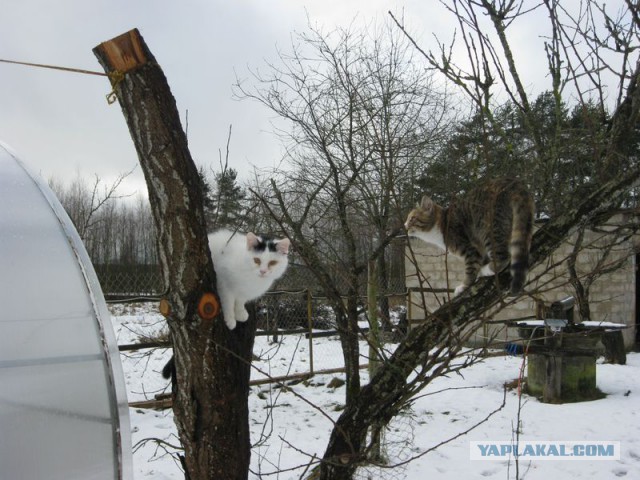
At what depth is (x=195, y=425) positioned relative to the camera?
2.06m

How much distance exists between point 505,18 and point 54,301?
90.2 inches

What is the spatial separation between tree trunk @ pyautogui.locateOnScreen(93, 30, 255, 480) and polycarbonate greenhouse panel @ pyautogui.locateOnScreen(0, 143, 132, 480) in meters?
0.40

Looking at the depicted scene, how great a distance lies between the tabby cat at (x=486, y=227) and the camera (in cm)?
234

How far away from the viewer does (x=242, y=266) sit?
2.85 meters

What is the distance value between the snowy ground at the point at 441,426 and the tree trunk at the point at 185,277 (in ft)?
5.35

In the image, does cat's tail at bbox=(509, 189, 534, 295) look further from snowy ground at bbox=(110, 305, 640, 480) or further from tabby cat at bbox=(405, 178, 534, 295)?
snowy ground at bbox=(110, 305, 640, 480)

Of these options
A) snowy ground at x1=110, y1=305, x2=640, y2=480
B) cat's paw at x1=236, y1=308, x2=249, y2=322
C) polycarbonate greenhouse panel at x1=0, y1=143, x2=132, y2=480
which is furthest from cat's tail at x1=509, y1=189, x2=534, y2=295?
snowy ground at x1=110, y1=305, x2=640, y2=480

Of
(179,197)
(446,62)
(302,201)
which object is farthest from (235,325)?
(302,201)

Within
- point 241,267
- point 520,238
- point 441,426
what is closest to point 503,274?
point 520,238

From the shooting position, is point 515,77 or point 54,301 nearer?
point 54,301

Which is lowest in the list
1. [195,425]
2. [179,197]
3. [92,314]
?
[195,425]

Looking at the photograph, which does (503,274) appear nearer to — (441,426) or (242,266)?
(242,266)

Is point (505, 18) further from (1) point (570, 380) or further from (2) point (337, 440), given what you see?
(1) point (570, 380)

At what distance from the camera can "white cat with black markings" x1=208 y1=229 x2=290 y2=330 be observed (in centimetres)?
249
